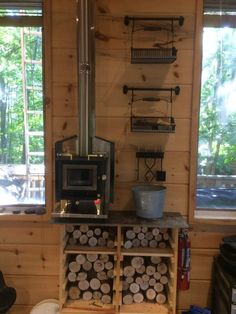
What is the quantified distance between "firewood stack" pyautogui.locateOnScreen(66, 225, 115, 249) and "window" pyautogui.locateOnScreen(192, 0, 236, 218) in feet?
2.07

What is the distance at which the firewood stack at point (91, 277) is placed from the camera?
6.93ft

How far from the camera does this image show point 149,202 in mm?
1982

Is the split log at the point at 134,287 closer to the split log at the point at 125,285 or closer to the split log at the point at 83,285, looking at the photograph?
the split log at the point at 125,285

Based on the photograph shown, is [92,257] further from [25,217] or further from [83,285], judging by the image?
[25,217]

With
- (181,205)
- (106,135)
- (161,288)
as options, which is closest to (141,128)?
(106,135)

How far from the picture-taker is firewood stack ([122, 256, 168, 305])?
211cm

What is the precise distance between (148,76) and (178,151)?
527 millimetres

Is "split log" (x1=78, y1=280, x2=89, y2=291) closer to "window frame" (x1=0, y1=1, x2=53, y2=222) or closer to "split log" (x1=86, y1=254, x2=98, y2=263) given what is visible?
"split log" (x1=86, y1=254, x2=98, y2=263)

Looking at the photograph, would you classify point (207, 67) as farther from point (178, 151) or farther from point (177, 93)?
point (178, 151)

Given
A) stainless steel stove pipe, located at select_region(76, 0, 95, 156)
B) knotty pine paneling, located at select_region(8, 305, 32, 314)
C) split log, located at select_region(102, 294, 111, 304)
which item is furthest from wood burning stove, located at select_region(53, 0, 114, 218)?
knotty pine paneling, located at select_region(8, 305, 32, 314)

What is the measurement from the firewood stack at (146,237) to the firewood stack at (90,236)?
0.37ft

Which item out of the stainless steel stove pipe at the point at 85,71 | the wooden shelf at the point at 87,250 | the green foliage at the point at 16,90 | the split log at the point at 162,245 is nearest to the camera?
the stainless steel stove pipe at the point at 85,71

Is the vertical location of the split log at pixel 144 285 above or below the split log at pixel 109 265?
below

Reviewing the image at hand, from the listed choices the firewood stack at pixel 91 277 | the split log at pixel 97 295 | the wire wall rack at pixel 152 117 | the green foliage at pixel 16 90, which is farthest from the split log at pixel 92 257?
the wire wall rack at pixel 152 117
